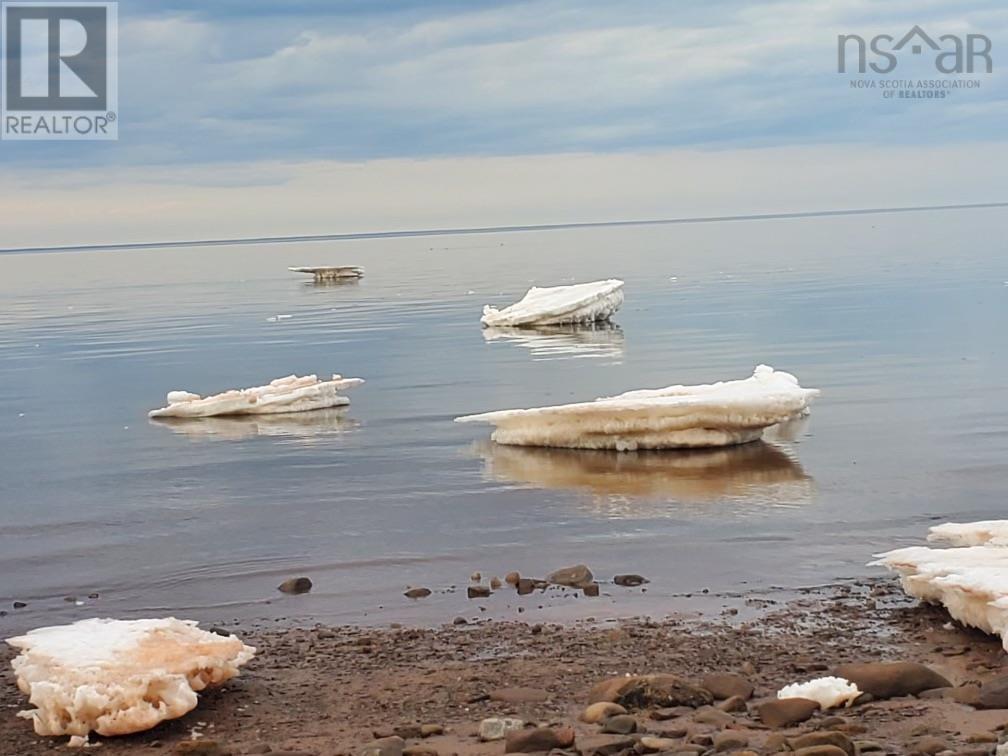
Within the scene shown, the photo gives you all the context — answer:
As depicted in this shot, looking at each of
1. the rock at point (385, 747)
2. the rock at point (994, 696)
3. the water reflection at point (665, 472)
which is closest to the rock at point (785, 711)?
the rock at point (994, 696)

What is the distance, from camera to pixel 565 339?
36.4 m

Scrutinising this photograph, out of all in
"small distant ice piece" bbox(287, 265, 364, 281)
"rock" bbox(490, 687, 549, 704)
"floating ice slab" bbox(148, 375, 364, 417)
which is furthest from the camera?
"small distant ice piece" bbox(287, 265, 364, 281)

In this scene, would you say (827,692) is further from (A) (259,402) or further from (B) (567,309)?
(B) (567,309)

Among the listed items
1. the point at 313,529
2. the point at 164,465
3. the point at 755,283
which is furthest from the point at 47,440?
the point at 755,283

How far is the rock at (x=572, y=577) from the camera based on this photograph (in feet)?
37.4

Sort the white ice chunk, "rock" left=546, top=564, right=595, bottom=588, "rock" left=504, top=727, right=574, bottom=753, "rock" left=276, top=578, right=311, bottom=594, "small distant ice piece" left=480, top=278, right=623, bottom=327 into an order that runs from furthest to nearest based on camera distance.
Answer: "small distant ice piece" left=480, top=278, right=623, bottom=327 → "rock" left=276, top=578, right=311, bottom=594 → "rock" left=546, top=564, right=595, bottom=588 → the white ice chunk → "rock" left=504, top=727, right=574, bottom=753

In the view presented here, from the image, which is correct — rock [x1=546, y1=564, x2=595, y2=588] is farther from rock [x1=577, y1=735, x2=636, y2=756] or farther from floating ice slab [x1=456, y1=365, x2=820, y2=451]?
floating ice slab [x1=456, y1=365, x2=820, y2=451]


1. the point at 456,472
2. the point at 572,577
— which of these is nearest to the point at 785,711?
the point at 572,577

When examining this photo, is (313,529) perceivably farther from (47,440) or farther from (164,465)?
(47,440)

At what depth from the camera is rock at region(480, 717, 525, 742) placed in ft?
25.0

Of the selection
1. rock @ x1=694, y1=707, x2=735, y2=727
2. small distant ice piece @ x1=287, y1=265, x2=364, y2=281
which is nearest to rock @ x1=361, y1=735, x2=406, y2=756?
rock @ x1=694, y1=707, x2=735, y2=727

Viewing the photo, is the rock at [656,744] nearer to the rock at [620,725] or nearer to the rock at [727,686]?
the rock at [620,725]

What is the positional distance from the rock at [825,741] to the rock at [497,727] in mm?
1554

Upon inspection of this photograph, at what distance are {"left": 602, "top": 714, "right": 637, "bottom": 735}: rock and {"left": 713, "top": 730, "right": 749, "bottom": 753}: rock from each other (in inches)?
21.0
